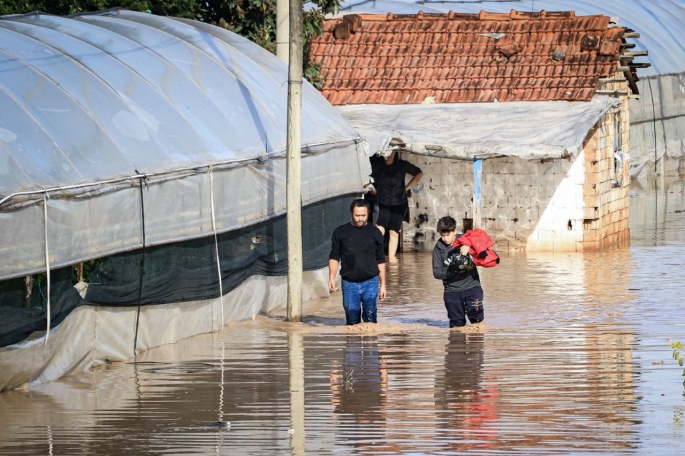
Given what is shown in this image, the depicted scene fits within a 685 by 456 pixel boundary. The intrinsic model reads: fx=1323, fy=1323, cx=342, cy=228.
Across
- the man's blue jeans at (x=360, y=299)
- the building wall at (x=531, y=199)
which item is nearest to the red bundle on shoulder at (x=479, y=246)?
the man's blue jeans at (x=360, y=299)

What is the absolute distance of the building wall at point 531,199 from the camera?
70.5ft

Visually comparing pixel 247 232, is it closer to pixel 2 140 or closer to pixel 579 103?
pixel 2 140

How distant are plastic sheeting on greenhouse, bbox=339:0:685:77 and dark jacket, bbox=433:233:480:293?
24.9 m

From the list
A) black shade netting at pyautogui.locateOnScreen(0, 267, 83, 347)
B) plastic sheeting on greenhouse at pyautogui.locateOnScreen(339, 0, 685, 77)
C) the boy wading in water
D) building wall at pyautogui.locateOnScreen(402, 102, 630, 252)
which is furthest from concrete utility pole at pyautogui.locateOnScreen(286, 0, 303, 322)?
plastic sheeting on greenhouse at pyautogui.locateOnScreen(339, 0, 685, 77)

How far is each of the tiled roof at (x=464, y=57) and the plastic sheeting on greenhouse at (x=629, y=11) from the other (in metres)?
13.8

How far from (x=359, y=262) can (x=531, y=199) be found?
28.5 feet

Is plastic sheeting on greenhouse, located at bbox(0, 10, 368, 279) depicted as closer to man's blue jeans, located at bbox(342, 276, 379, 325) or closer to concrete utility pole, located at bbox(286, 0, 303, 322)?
concrete utility pole, located at bbox(286, 0, 303, 322)

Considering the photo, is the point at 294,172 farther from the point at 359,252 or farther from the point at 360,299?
the point at 360,299

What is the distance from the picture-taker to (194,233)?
13836mm

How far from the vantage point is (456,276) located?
13422mm

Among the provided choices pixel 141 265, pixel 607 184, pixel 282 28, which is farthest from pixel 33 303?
pixel 607 184

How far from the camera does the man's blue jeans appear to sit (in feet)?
45.2

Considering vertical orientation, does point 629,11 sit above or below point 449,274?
above

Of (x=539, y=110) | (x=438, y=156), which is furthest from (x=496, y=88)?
(x=438, y=156)
